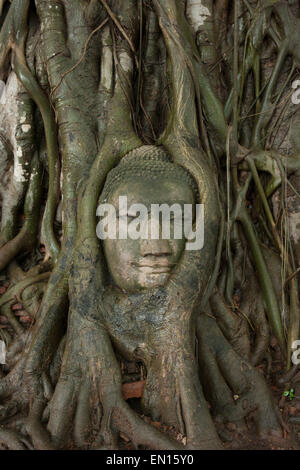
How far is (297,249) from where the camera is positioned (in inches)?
121

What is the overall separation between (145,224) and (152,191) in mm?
199

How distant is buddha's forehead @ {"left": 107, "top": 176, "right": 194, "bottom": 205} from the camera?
94.9 inches

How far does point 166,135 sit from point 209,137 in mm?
421

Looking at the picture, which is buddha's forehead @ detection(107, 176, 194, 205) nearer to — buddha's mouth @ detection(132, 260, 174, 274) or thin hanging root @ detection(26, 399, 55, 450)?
buddha's mouth @ detection(132, 260, 174, 274)

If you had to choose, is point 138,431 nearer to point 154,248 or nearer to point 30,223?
point 154,248

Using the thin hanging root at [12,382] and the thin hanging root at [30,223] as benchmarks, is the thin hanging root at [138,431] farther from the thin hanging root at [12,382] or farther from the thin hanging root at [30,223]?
the thin hanging root at [30,223]

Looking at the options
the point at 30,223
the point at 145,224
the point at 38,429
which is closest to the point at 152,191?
the point at 145,224

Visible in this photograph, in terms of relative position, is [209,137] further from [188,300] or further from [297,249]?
[188,300]

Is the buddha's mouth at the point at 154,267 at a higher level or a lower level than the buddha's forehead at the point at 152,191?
lower

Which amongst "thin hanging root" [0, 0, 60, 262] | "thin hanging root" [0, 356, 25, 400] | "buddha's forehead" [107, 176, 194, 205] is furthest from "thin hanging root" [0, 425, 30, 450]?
"buddha's forehead" [107, 176, 194, 205]

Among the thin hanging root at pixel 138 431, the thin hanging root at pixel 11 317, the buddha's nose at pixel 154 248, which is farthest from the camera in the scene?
the thin hanging root at pixel 11 317

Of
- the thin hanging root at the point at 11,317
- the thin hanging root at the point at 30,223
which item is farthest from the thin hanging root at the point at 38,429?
the thin hanging root at the point at 30,223

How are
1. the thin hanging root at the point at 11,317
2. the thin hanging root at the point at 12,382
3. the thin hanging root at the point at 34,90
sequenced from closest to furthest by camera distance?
the thin hanging root at the point at 12,382, the thin hanging root at the point at 11,317, the thin hanging root at the point at 34,90

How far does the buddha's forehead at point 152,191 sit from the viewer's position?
94.9 inches
